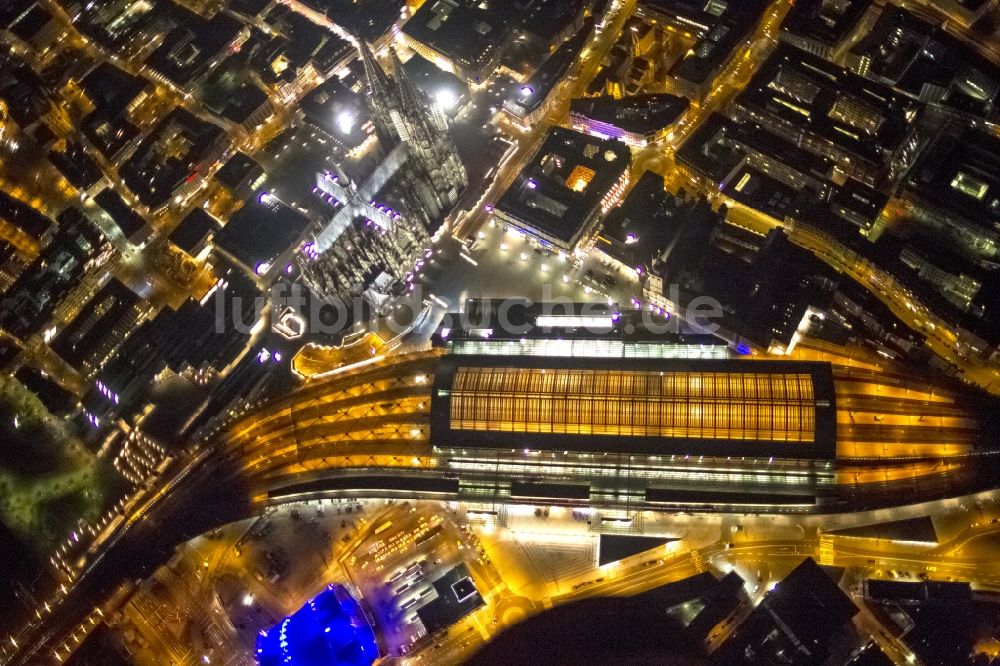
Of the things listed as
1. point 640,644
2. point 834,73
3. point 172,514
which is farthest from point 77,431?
point 834,73

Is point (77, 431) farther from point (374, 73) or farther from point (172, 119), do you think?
point (374, 73)

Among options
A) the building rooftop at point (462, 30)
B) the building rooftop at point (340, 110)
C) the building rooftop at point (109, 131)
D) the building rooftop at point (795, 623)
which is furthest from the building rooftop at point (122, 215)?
the building rooftop at point (795, 623)

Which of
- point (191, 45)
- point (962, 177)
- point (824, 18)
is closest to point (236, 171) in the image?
point (191, 45)

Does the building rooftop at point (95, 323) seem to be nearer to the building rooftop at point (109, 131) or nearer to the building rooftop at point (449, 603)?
the building rooftop at point (109, 131)

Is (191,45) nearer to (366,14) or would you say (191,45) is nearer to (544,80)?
(366,14)

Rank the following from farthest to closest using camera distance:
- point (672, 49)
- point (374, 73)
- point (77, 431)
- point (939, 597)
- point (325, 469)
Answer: point (672, 49) → point (77, 431) → point (325, 469) → point (374, 73) → point (939, 597)

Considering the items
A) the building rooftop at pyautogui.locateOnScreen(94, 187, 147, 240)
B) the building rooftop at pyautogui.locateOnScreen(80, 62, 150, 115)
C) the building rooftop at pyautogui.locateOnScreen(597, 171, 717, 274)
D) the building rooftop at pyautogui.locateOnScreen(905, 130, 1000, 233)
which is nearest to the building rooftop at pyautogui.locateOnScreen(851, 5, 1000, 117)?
the building rooftop at pyautogui.locateOnScreen(905, 130, 1000, 233)
